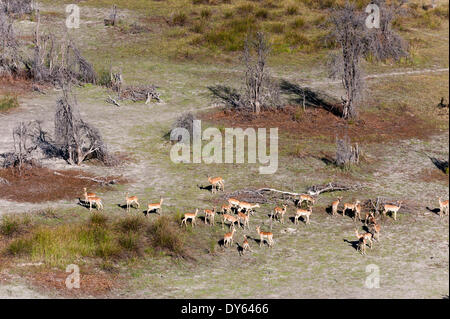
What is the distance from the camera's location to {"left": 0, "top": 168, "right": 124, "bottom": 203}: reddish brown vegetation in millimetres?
23016

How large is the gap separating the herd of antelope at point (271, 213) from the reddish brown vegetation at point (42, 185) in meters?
0.81

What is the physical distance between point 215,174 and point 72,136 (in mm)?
4934

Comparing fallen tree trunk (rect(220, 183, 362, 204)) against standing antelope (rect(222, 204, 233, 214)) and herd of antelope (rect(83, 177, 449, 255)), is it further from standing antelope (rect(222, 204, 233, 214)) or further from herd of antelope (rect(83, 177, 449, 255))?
standing antelope (rect(222, 204, 233, 214))

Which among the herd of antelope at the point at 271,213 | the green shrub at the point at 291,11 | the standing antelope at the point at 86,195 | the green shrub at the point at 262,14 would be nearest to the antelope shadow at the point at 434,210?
the herd of antelope at the point at 271,213

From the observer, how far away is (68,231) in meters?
20.0

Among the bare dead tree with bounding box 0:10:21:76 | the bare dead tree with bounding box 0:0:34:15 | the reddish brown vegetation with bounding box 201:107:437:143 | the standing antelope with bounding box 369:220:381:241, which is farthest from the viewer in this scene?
the bare dead tree with bounding box 0:0:34:15

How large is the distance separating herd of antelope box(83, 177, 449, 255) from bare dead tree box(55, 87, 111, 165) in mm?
2848

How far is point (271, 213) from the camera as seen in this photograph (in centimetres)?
2239

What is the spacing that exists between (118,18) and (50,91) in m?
13.2

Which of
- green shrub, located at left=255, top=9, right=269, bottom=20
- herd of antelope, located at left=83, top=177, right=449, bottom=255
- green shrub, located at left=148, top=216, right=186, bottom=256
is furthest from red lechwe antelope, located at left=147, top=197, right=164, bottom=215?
green shrub, located at left=255, top=9, right=269, bottom=20

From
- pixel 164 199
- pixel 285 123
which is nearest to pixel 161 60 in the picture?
pixel 285 123

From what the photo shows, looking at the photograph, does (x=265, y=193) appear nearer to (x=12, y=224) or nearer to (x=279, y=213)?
(x=279, y=213)

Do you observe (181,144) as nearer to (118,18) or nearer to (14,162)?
(14,162)

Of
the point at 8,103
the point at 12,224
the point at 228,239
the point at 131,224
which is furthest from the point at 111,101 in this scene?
the point at 228,239
